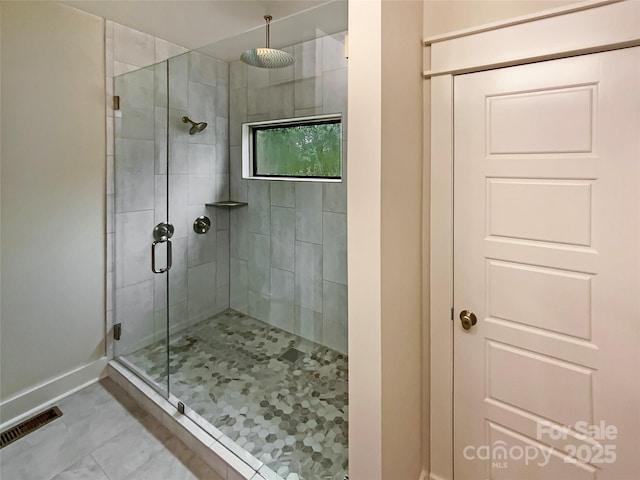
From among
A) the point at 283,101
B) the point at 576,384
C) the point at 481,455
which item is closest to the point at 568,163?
the point at 576,384

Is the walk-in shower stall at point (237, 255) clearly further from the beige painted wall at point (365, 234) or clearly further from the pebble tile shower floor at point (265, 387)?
the beige painted wall at point (365, 234)

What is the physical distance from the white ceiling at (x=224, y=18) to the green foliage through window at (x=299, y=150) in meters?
0.49

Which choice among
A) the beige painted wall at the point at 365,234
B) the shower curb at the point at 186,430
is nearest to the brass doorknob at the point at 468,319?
the beige painted wall at the point at 365,234

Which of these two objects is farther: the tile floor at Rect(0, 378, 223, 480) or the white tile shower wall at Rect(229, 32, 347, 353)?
the white tile shower wall at Rect(229, 32, 347, 353)

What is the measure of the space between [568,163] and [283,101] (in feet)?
4.82

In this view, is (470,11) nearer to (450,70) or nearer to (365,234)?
(450,70)

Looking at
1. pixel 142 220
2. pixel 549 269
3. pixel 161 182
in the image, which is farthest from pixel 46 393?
pixel 549 269

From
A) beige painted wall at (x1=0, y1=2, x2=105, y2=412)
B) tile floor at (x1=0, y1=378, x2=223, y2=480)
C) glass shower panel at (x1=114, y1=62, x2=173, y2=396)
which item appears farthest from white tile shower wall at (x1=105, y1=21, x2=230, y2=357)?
tile floor at (x1=0, y1=378, x2=223, y2=480)

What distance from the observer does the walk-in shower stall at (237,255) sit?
181cm

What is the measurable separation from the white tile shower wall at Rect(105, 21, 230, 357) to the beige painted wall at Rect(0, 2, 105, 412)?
0.11 meters

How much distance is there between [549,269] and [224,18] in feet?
7.68

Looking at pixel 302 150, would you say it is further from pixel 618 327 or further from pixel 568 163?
pixel 618 327

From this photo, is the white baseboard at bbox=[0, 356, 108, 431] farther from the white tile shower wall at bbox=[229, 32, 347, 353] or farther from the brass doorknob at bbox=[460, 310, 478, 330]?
the brass doorknob at bbox=[460, 310, 478, 330]

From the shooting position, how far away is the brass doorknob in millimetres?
1444
